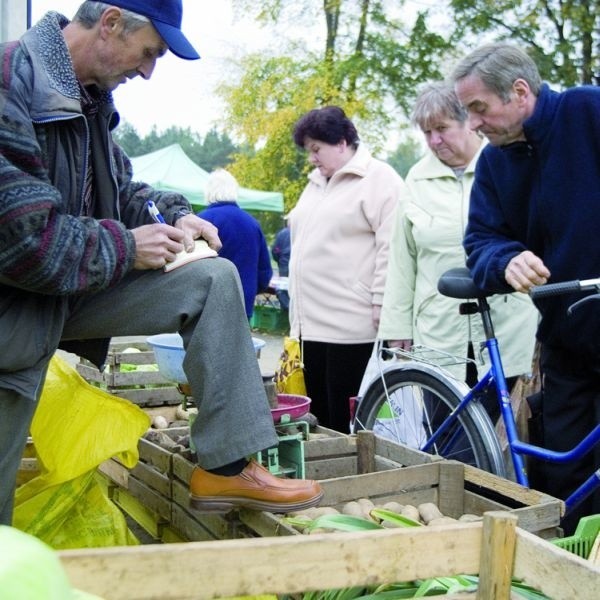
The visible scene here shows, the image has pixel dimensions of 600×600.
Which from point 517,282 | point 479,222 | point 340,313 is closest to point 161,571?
point 517,282

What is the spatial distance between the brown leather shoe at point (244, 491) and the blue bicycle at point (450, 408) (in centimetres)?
105

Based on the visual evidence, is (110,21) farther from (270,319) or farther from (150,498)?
(270,319)

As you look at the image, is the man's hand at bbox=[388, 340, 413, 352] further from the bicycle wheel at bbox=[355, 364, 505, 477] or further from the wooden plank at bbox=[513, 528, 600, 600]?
the wooden plank at bbox=[513, 528, 600, 600]

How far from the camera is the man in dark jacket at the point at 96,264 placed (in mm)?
2080

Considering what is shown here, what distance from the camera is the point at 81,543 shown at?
2.78 meters

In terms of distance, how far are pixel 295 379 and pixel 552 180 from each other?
214 centimetres

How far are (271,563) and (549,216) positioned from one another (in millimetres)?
1966

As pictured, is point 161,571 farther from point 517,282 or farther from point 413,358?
point 413,358

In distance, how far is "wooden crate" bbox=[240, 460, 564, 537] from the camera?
2855 mm

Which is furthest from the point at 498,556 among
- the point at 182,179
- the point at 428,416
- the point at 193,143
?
the point at 193,143

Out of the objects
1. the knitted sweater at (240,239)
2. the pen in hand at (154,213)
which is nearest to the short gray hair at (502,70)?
the pen in hand at (154,213)

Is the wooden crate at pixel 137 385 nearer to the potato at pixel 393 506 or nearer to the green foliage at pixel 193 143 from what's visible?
the potato at pixel 393 506

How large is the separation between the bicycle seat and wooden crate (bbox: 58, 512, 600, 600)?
1796 mm

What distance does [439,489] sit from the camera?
9.96 feet
